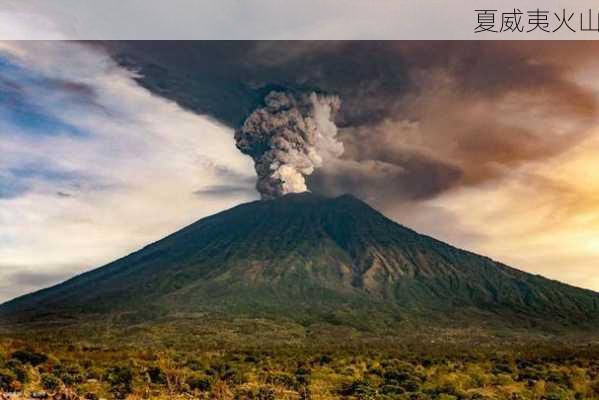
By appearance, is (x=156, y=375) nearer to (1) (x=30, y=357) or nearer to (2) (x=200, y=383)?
(2) (x=200, y=383)

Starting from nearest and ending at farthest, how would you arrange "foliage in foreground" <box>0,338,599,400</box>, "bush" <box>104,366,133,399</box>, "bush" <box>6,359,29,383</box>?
"bush" <box>104,366,133,399</box> → "foliage in foreground" <box>0,338,599,400</box> → "bush" <box>6,359,29,383</box>

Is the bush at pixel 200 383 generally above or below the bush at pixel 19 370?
below

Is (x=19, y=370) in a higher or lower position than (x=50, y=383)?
higher

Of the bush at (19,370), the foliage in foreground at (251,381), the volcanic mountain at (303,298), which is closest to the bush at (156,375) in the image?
the foliage in foreground at (251,381)

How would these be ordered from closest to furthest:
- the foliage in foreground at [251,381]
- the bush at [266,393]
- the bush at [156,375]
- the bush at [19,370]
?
1. the bush at [266,393]
2. the foliage in foreground at [251,381]
3. the bush at [19,370]
4. the bush at [156,375]

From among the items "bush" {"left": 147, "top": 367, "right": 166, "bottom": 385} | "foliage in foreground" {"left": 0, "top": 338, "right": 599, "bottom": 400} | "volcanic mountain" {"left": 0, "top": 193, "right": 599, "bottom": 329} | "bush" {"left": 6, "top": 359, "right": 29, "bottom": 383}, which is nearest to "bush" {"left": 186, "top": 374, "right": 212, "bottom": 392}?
"foliage in foreground" {"left": 0, "top": 338, "right": 599, "bottom": 400}

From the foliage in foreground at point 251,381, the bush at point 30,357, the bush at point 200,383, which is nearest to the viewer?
the foliage in foreground at point 251,381

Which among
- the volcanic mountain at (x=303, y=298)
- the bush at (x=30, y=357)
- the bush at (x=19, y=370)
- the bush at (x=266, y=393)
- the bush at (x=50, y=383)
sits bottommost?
the bush at (x=266, y=393)

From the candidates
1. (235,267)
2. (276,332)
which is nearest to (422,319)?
(276,332)

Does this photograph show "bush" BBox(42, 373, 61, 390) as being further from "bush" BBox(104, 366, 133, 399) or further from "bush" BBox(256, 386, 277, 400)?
"bush" BBox(256, 386, 277, 400)

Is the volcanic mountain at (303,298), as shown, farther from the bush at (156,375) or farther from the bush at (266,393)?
the bush at (266,393)

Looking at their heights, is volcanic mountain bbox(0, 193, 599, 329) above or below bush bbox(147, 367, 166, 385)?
above

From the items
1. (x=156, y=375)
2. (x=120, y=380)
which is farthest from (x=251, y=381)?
(x=120, y=380)
